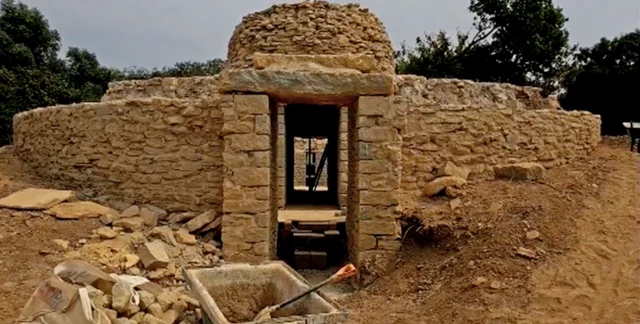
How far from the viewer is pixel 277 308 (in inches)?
157

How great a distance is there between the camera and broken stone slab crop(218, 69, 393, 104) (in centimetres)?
603

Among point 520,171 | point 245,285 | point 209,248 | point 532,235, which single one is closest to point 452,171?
point 520,171

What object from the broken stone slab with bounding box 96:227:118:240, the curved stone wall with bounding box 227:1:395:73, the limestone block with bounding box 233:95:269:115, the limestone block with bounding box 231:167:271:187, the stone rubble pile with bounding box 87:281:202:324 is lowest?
the stone rubble pile with bounding box 87:281:202:324

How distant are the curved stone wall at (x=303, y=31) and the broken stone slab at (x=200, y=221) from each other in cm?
378

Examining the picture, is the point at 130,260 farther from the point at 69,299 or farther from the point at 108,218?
the point at 69,299

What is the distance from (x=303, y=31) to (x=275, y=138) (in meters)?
3.12

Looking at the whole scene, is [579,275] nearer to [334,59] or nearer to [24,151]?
[334,59]

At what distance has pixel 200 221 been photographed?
6609 millimetres

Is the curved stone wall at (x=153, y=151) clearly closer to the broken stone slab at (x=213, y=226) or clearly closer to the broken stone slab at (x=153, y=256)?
the broken stone slab at (x=213, y=226)

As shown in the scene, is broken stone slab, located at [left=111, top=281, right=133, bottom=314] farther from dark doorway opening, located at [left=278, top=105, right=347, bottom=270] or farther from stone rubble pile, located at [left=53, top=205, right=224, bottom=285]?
dark doorway opening, located at [left=278, top=105, right=347, bottom=270]

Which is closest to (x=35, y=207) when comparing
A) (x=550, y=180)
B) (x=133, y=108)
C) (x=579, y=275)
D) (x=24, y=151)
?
(x=133, y=108)

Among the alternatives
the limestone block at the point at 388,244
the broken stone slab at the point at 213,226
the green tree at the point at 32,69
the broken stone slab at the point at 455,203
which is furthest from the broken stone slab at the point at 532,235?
the green tree at the point at 32,69

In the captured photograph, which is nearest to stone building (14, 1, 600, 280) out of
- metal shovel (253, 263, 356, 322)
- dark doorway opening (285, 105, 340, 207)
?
dark doorway opening (285, 105, 340, 207)

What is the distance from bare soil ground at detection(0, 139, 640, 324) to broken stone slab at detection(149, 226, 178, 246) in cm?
78
